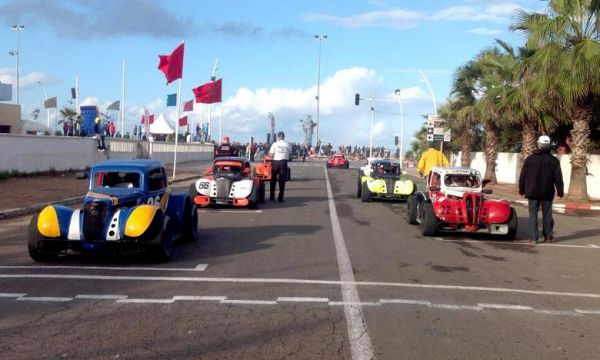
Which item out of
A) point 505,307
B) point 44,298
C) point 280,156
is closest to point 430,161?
point 280,156

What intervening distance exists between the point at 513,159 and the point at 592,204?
14.1 m

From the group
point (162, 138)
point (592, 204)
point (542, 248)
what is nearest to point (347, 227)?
point (542, 248)

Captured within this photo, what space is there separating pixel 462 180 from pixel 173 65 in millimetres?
17570

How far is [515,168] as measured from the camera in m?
35.9

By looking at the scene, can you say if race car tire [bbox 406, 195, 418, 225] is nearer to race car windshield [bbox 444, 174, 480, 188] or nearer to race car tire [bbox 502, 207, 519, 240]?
race car windshield [bbox 444, 174, 480, 188]

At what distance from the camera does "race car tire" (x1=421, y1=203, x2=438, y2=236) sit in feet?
41.1

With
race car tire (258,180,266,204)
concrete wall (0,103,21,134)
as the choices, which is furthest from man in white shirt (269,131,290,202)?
concrete wall (0,103,21,134)

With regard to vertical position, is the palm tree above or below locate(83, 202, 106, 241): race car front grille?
above

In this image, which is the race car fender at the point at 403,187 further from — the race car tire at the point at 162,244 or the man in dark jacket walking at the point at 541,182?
the race car tire at the point at 162,244

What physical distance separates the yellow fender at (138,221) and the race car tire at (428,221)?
577 centimetres

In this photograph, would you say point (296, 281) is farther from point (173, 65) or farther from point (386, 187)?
point (173, 65)

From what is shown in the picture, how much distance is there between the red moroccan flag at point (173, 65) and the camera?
2791cm

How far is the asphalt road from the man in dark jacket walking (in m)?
0.66

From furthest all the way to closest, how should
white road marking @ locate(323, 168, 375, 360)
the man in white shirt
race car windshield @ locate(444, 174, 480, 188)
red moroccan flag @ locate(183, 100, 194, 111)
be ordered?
red moroccan flag @ locate(183, 100, 194, 111) < the man in white shirt < race car windshield @ locate(444, 174, 480, 188) < white road marking @ locate(323, 168, 375, 360)
